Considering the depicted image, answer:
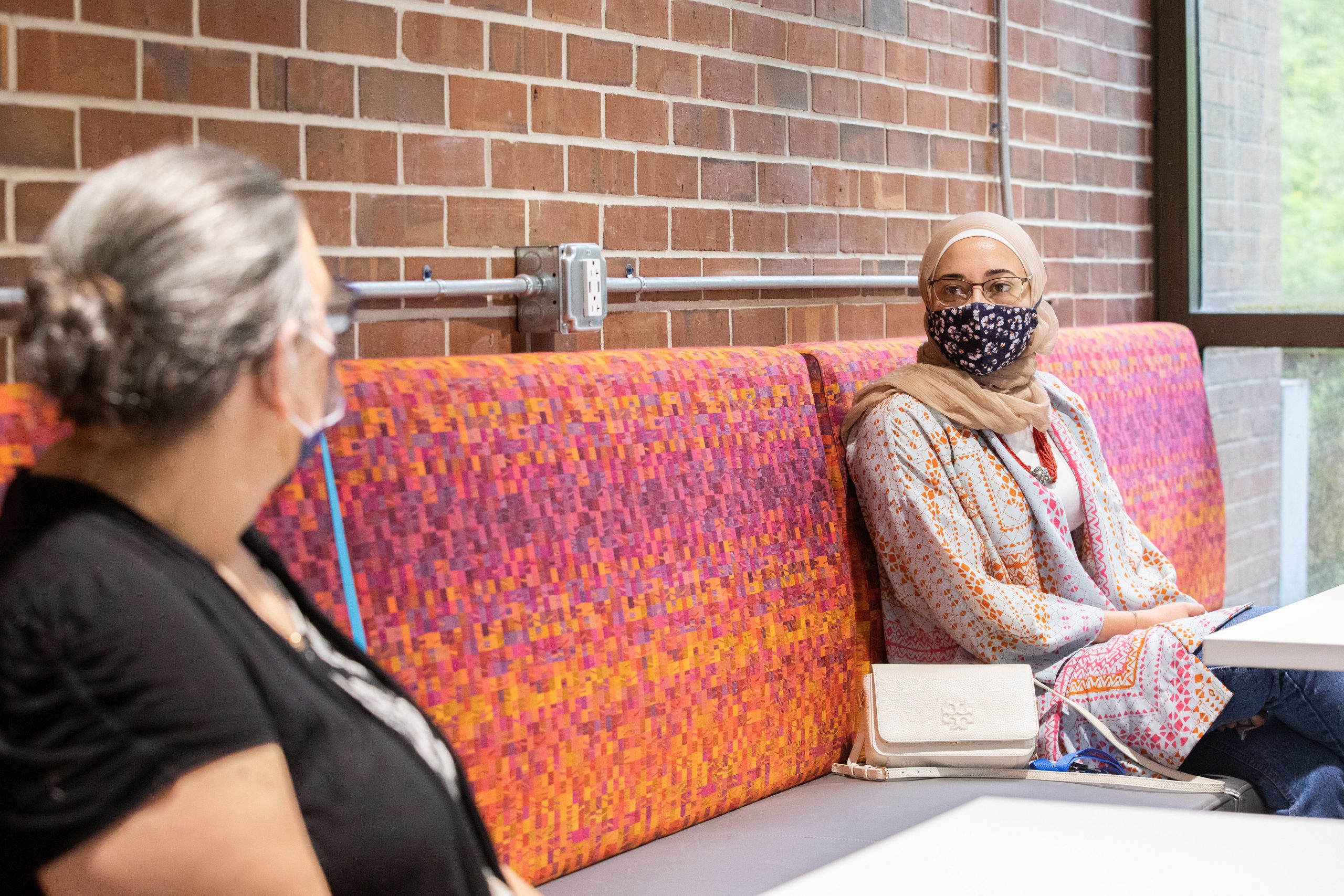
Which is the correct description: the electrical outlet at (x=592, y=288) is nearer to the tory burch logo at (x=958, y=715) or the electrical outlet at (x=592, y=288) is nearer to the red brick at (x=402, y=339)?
the red brick at (x=402, y=339)

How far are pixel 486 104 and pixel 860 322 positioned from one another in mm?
1117

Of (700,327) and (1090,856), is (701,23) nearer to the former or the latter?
(700,327)

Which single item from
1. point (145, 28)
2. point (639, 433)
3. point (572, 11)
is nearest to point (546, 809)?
point (639, 433)

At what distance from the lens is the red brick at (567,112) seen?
91.5 inches

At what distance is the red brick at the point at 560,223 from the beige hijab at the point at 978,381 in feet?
1.85

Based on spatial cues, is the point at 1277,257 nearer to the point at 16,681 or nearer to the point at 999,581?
the point at 999,581

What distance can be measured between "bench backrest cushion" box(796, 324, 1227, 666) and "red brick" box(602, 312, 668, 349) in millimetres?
383

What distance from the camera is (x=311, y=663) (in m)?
1.16

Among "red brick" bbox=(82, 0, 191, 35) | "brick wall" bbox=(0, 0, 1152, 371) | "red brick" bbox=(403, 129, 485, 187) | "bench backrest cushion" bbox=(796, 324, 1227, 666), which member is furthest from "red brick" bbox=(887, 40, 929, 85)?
"red brick" bbox=(82, 0, 191, 35)

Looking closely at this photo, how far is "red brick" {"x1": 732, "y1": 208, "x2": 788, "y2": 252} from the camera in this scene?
2740 mm

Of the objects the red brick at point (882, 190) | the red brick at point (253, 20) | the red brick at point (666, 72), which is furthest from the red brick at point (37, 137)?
the red brick at point (882, 190)

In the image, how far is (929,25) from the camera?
325cm

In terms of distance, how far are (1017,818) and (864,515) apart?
A: 4.21 feet

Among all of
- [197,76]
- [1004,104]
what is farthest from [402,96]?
[1004,104]
